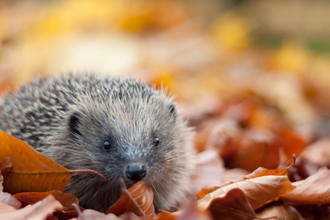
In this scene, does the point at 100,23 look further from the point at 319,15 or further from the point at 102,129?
the point at 319,15

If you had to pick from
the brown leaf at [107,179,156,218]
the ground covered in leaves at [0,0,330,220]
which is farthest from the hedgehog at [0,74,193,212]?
the ground covered in leaves at [0,0,330,220]

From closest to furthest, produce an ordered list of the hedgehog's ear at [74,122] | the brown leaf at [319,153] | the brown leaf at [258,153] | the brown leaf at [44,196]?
the brown leaf at [44,196], the hedgehog's ear at [74,122], the brown leaf at [258,153], the brown leaf at [319,153]

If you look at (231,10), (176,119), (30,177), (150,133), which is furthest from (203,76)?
(231,10)

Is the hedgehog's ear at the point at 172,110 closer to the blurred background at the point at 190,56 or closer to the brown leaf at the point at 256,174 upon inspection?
the blurred background at the point at 190,56

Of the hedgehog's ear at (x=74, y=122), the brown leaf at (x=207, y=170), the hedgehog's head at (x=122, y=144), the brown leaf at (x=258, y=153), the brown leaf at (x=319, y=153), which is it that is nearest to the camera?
the hedgehog's head at (x=122, y=144)

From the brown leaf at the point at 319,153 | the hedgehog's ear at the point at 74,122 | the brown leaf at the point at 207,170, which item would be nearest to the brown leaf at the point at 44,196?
the hedgehog's ear at the point at 74,122

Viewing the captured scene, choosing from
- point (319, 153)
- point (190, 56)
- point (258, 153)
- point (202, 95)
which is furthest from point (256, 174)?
point (190, 56)
